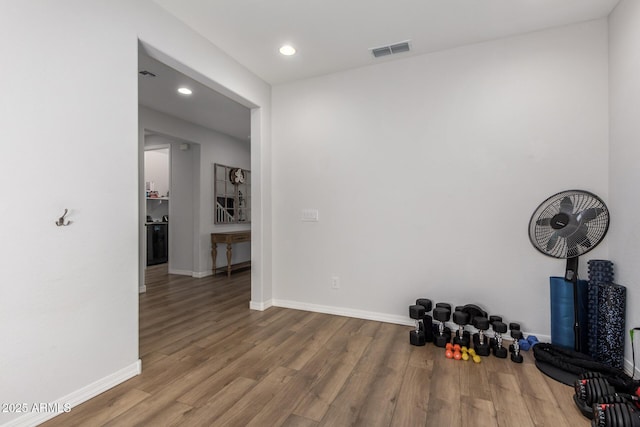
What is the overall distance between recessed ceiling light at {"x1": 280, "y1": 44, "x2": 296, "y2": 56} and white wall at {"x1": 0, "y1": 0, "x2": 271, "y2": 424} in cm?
102

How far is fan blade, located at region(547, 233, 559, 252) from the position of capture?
2328 mm

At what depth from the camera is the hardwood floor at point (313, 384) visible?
5.33ft

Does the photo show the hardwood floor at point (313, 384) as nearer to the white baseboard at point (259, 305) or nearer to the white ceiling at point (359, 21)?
the white baseboard at point (259, 305)

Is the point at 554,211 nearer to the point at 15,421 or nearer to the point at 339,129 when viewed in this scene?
the point at 339,129

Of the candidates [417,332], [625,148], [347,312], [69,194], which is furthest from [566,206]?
[69,194]

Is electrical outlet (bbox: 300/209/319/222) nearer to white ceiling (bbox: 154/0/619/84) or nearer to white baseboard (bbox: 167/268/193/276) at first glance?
white ceiling (bbox: 154/0/619/84)

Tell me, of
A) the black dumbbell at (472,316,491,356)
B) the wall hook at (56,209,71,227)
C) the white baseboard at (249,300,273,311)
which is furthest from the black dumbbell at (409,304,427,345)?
the wall hook at (56,209,71,227)

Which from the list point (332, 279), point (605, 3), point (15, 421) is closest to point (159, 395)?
point (15, 421)

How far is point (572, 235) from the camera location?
7.40 ft

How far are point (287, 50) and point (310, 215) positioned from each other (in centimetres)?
167

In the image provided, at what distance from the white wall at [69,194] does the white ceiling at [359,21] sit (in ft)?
1.69

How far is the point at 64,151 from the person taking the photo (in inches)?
65.9

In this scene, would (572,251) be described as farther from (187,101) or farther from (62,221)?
(187,101)

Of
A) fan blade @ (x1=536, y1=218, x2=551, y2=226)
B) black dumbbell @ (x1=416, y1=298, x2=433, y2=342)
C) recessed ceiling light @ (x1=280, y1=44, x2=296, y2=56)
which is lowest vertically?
black dumbbell @ (x1=416, y1=298, x2=433, y2=342)
